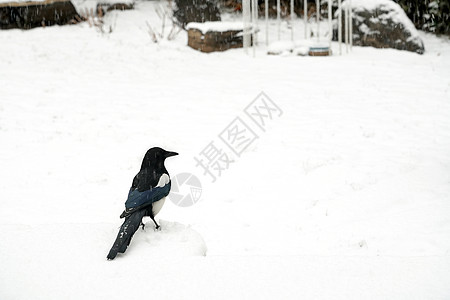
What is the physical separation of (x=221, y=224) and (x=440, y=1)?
30.8 ft

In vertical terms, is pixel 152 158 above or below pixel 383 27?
below

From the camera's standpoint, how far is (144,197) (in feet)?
14.0

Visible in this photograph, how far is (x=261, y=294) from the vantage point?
Result: 3.72m

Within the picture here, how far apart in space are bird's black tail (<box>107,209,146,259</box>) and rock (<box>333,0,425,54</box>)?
8.93 meters

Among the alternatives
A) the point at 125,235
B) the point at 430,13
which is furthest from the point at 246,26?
the point at 125,235

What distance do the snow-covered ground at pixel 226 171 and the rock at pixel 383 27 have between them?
0.39m

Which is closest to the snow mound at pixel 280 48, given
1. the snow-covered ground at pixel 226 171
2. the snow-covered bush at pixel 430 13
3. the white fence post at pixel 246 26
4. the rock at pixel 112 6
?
the snow-covered ground at pixel 226 171

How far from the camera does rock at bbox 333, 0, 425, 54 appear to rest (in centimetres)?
1130

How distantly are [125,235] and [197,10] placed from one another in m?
9.71

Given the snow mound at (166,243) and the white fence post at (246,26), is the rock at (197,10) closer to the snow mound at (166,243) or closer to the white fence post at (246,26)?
the white fence post at (246,26)

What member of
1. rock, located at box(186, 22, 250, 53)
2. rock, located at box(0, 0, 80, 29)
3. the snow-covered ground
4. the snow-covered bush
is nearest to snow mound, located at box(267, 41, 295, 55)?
the snow-covered ground

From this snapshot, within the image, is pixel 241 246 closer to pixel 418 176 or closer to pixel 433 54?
pixel 418 176

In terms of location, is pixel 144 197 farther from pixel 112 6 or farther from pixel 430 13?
pixel 112 6

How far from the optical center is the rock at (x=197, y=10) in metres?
12.8
